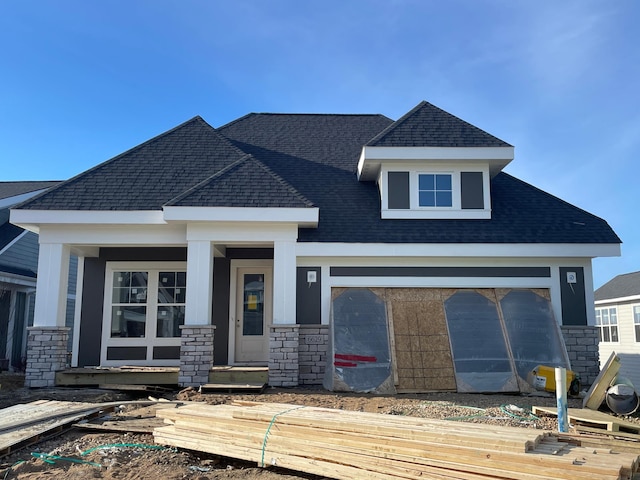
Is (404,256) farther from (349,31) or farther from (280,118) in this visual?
(280,118)

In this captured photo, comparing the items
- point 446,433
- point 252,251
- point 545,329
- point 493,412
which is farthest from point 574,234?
point 446,433

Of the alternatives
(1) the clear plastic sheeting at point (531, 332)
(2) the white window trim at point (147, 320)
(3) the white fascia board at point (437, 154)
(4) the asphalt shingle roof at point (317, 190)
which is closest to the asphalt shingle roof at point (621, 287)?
(4) the asphalt shingle roof at point (317, 190)

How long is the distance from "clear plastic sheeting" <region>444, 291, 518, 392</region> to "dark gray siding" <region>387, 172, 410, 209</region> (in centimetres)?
253

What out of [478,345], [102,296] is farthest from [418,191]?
[102,296]

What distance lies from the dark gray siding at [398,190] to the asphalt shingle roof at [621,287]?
1135 centimetres

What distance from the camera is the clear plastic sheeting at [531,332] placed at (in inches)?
454

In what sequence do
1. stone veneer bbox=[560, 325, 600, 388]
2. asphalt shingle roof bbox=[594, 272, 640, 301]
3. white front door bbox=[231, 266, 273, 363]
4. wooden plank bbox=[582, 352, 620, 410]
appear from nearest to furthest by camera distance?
wooden plank bbox=[582, 352, 620, 410]
stone veneer bbox=[560, 325, 600, 388]
white front door bbox=[231, 266, 273, 363]
asphalt shingle roof bbox=[594, 272, 640, 301]

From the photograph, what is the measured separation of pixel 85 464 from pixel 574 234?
36.1 ft

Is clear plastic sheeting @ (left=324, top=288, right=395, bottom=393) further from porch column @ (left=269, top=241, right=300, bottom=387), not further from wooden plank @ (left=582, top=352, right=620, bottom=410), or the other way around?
wooden plank @ (left=582, top=352, right=620, bottom=410)

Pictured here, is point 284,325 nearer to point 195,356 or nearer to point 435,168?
point 195,356

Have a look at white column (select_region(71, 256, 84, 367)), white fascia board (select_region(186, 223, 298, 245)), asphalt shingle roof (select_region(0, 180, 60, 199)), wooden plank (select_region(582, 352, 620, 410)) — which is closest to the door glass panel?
white fascia board (select_region(186, 223, 298, 245))

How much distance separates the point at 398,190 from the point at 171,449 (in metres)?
8.39

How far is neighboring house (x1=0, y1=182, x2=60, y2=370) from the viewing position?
1697 cm

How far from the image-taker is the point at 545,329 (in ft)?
39.4
